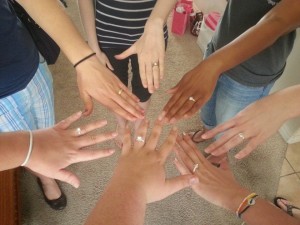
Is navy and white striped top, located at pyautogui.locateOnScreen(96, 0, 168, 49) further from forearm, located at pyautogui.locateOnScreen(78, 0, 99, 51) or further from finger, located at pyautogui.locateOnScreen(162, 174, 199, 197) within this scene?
finger, located at pyautogui.locateOnScreen(162, 174, 199, 197)

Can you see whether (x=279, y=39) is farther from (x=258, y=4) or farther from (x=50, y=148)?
(x=50, y=148)

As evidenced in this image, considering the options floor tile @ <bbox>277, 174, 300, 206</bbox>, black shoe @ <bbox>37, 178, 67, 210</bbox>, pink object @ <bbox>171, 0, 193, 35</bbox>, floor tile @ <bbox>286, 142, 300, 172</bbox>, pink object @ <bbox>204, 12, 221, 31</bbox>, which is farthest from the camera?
pink object @ <bbox>171, 0, 193, 35</bbox>

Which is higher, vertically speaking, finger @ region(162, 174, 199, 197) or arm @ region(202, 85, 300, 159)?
arm @ region(202, 85, 300, 159)

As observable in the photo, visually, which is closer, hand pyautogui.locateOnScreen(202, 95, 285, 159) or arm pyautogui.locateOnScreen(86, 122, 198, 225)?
arm pyautogui.locateOnScreen(86, 122, 198, 225)

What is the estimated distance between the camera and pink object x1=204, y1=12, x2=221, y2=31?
1.84 meters

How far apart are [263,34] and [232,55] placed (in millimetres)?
101

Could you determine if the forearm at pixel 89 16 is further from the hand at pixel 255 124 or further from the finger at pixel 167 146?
the hand at pixel 255 124

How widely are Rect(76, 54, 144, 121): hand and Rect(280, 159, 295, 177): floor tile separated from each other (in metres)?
1.02

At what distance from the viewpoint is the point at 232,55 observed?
834 mm

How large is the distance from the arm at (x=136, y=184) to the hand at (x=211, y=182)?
0.24 feet

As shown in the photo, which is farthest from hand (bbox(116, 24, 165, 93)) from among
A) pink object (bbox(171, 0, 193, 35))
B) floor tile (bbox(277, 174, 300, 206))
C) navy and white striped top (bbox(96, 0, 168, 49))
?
pink object (bbox(171, 0, 193, 35))

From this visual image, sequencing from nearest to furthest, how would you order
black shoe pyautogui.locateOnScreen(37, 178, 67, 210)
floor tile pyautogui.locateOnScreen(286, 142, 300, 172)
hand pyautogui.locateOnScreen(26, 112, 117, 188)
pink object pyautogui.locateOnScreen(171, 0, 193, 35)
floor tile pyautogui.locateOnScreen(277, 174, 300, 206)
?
hand pyautogui.locateOnScreen(26, 112, 117, 188) → black shoe pyautogui.locateOnScreen(37, 178, 67, 210) → floor tile pyautogui.locateOnScreen(277, 174, 300, 206) → floor tile pyautogui.locateOnScreen(286, 142, 300, 172) → pink object pyautogui.locateOnScreen(171, 0, 193, 35)

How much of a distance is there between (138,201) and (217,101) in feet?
2.03

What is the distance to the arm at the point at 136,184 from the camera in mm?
623
